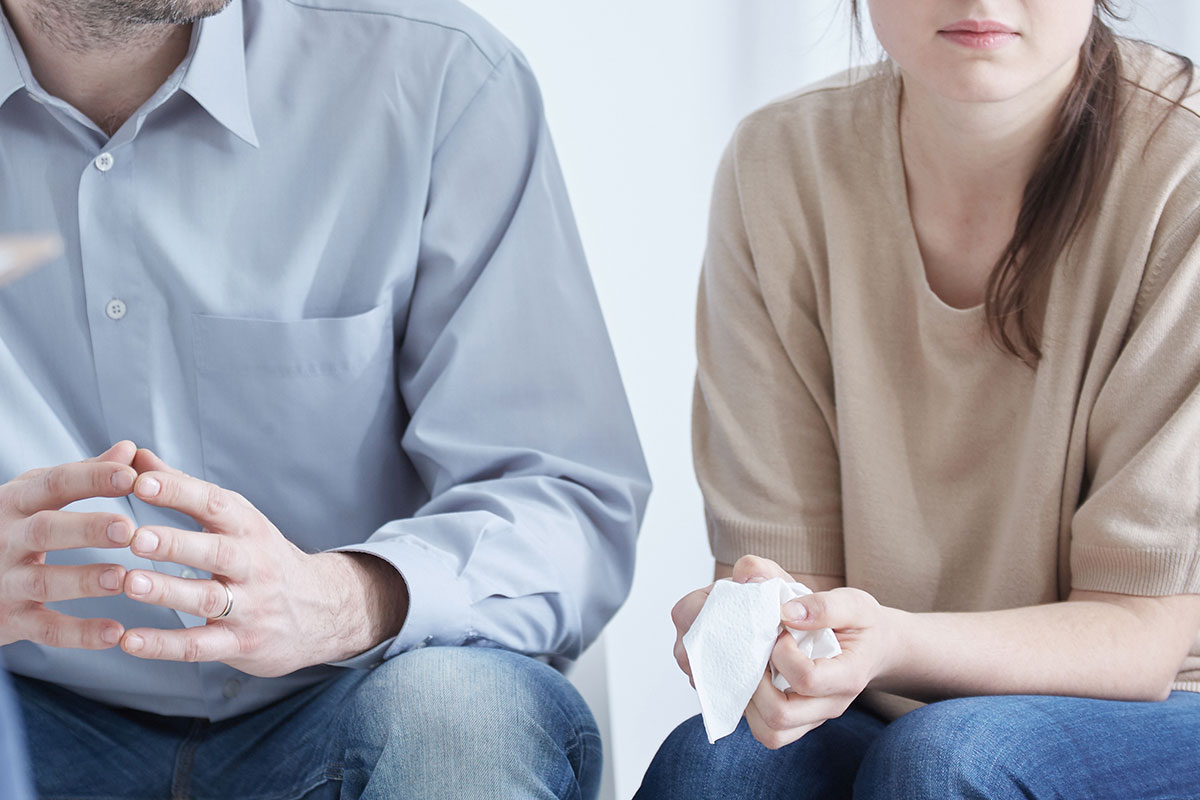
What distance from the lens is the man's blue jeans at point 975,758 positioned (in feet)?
3.08

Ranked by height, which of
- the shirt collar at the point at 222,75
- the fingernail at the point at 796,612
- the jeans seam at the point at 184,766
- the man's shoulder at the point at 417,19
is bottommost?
the jeans seam at the point at 184,766

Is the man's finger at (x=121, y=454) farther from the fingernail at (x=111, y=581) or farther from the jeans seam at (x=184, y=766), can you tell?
the jeans seam at (x=184, y=766)

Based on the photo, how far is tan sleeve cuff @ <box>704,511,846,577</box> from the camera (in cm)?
126

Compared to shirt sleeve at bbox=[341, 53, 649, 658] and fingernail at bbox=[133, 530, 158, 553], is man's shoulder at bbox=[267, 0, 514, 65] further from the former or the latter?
fingernail at bbox=[133, 530, 158, 553]

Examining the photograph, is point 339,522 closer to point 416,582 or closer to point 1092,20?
point 416,582

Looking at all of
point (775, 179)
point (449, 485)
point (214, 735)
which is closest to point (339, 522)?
point (449, 485)

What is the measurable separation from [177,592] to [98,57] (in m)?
0.57

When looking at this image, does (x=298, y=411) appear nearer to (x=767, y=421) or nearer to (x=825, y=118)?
(x=767, y=421)

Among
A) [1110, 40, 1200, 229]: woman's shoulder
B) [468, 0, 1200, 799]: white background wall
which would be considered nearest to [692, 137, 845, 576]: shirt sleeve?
[1110, 40, 1200, 229]: woman's shoulder

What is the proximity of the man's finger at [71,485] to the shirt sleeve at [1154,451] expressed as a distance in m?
0.77

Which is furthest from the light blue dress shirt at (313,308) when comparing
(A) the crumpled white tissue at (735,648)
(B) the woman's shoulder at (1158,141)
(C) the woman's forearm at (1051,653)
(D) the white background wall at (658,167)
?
(D) the white background wall at (658,167)

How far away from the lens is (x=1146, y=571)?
3.56 feet

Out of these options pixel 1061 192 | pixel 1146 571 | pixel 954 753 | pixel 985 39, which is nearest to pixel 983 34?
pixel 985 39

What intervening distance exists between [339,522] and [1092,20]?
84 centimetres
